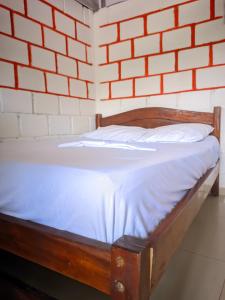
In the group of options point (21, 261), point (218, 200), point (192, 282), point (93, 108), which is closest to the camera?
point (192, 282)

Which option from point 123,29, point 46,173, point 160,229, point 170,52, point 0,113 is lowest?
point 160,229

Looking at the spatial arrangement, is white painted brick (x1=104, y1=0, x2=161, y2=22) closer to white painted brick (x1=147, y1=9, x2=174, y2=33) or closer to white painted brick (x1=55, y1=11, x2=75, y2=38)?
white painted brick (x1=147, y1=9, x2=174, y2=33)

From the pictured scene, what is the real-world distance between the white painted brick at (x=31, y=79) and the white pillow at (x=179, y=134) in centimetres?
122

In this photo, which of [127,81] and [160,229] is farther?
[127,81]

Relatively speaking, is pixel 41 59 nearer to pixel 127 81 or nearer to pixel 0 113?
pixel 0 113

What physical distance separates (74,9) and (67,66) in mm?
749

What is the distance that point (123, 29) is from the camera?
9.34 ft

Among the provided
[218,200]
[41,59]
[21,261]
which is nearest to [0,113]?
[41,59]

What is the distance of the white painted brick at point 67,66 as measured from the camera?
2570 mm

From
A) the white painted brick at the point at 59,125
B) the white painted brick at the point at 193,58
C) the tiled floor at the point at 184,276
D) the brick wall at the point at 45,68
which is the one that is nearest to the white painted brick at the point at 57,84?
the brick wall at the point at 45,68

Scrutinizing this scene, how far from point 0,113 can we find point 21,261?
132 centimetres

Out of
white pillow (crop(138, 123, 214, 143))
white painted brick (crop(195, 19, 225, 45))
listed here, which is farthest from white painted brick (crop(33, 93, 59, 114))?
white painted brick (crop(195, 19, 225, 45))

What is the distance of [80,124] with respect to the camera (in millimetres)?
2926

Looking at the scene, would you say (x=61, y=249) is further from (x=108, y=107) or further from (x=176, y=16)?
(x=176, y=16)
